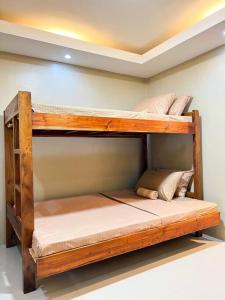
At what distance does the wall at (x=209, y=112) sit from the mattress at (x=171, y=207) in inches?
11.9

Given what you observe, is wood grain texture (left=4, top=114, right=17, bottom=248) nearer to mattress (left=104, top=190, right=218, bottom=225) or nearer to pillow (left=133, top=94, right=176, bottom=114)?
mattress (left=104, top=190, right=218, bottom=225)

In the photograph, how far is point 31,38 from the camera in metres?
2.26

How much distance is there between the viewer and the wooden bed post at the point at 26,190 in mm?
1688

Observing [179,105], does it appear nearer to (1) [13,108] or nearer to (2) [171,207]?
(2) [171,207]

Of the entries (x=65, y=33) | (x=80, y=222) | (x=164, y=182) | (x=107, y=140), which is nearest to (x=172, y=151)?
(x=164, y=182)

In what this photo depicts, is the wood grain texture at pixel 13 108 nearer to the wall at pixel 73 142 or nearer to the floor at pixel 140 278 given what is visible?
the wall at pixel 73 142

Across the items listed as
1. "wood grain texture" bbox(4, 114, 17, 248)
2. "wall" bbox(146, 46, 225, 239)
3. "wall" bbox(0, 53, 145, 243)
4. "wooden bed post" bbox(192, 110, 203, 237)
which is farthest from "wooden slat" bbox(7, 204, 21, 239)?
"wall" bbox(146, 46, 225, 239)

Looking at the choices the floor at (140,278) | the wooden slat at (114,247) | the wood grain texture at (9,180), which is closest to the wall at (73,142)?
the wood grain texture at (9,180)

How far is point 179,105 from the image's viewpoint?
279cm

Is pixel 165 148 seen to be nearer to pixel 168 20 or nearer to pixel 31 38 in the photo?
pixel 168 20

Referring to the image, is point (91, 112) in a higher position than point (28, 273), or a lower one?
higher

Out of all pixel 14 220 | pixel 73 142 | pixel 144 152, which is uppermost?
pixel 73 142

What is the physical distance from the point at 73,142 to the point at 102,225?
1.42 metres

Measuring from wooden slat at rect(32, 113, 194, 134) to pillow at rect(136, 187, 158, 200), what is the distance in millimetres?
780
